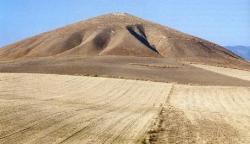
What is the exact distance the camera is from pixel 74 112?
28375 mm

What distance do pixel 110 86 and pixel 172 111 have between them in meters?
19.2

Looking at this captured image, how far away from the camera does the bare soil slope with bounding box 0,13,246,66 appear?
12562cm

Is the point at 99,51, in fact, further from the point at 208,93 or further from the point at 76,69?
the point at 208,93

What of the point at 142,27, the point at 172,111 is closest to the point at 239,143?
the point at 172,111

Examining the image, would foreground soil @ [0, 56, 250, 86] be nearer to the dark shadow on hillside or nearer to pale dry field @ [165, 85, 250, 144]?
pale dry field @ [165, 85, 250, 144]

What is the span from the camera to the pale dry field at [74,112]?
21219 mm

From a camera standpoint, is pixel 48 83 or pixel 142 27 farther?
pixel 142 27

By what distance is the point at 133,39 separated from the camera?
135250 mm

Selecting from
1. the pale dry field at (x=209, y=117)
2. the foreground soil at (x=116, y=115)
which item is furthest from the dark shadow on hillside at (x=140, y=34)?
the foreground soil at (x=116, y=115)

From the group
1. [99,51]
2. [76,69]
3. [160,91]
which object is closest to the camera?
[160,91]

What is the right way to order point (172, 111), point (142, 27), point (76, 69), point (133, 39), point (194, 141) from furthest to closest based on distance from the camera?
1. point (142, 27)
2. point (133, 39)
3. point (76, 69)
4. point (172, 111)
5. point (194, 141)

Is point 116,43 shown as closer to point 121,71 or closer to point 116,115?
point 121,71

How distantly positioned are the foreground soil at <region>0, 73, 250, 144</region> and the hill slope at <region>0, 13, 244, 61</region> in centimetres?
7486

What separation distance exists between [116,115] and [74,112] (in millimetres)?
2286
